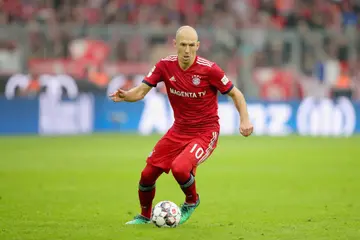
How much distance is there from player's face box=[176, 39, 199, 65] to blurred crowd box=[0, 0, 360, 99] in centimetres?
1951

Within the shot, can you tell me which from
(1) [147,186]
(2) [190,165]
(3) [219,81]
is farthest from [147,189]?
(3) [219,81]

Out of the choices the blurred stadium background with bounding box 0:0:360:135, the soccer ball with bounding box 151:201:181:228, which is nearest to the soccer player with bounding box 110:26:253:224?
the soccer ball with bounding box 151:201:181:228

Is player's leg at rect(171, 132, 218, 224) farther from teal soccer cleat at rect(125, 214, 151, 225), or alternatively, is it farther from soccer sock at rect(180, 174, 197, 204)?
teal soccer cleat at rect(125, 214, 151, 225)

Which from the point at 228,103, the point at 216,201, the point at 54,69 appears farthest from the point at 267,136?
the point at 216,201

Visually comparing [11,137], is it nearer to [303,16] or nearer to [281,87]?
[281,87]

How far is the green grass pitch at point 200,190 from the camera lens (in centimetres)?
915

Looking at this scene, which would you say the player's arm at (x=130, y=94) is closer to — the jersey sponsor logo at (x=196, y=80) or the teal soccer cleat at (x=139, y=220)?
the jersey sponsor logo at (x=196, y=80)

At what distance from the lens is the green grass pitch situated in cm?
915

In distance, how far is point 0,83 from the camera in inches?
1106

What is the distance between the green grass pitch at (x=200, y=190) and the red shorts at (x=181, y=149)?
0.72 metres

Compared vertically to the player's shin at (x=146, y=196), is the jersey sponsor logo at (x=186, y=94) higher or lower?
higher

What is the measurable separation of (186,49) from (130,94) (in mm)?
837

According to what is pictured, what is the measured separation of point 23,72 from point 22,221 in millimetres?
18912

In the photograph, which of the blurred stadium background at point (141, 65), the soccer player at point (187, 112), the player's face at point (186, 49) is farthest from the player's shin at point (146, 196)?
the blurred stadium background at point (141, 65)
